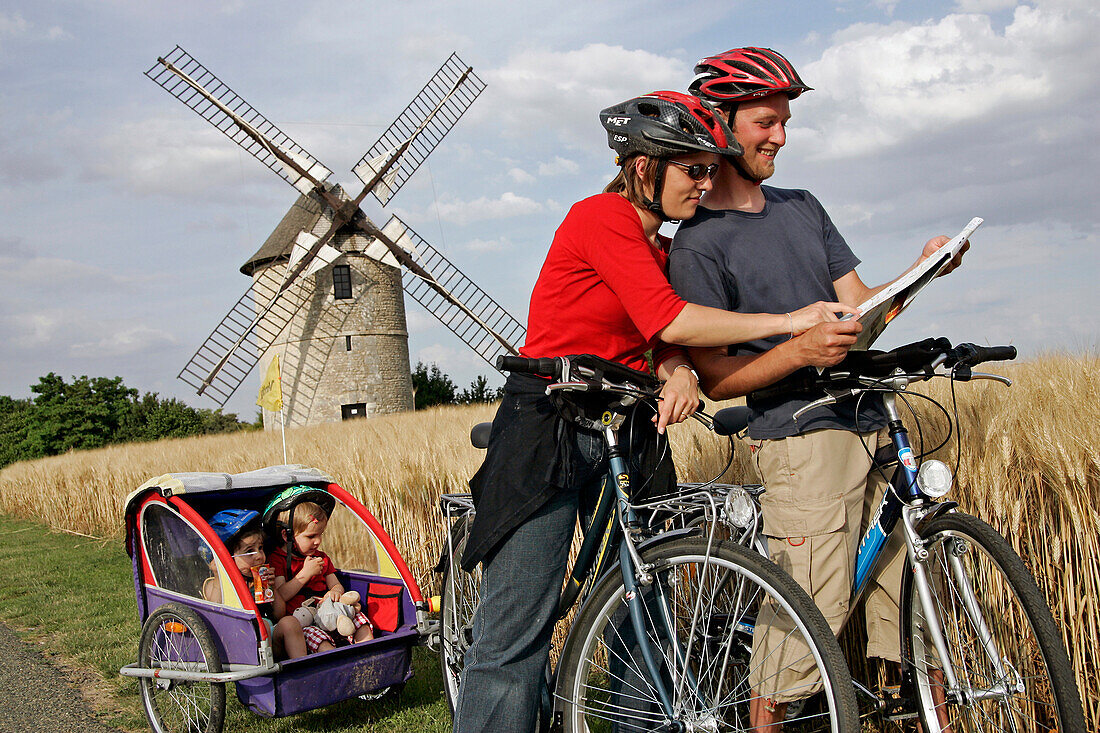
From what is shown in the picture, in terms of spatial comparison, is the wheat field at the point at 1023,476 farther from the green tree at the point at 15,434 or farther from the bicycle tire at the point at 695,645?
the green tree at the point at 15,434

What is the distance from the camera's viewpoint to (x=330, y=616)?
3.93 m

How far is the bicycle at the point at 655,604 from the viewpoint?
2.06 meters

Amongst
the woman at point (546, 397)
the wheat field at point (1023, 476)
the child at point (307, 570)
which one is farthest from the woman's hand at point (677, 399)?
the child at point (307, 570)

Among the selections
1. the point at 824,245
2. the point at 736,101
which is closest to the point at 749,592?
the point at 824,245

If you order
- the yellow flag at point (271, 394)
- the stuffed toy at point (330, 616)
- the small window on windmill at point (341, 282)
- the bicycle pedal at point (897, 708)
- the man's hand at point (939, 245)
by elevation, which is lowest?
the bicycle pedal at point (897, 708)

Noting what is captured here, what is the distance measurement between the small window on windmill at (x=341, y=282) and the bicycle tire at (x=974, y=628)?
2523cm

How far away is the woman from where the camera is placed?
219cm

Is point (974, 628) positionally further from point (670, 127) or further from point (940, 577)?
point (670, 127)

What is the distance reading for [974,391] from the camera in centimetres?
356

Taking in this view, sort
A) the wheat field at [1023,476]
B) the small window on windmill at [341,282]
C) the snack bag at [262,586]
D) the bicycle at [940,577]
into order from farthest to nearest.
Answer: the small window on windmill at [341,282] < the snack bag at [262,586] < the wheat field at [1023,476] < the bicycle at [940,577]

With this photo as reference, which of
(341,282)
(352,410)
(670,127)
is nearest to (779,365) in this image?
(670,127)

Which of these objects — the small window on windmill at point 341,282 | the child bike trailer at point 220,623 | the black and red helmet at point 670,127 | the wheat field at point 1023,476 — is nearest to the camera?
the black and red helmet at point 670,127

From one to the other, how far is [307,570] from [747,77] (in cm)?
301

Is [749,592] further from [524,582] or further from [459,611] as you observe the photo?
[459,611]
